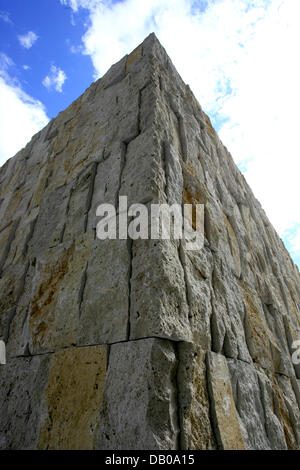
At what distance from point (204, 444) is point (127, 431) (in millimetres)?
355

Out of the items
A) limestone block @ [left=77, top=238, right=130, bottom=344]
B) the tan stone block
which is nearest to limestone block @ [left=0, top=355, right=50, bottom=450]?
limestone block @ [left=77, top=238, right=130, bottom=344]

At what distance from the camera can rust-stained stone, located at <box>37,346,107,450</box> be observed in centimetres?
132

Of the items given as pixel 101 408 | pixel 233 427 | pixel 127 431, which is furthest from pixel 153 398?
pixel 233 427

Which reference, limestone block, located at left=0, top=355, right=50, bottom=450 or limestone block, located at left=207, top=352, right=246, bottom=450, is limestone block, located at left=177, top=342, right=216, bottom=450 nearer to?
limestone block, located at left=207, top=352, right=246, bottom=450

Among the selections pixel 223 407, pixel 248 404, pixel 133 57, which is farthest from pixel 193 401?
pixel 133 57

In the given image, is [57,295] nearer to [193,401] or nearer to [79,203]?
[79,203]

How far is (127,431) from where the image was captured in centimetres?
117

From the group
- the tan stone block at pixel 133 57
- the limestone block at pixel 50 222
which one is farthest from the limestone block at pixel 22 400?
the tan stone block at pixel 133 57

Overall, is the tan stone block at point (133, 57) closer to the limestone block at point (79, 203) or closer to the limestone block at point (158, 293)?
the limestone block at point (79, 203)

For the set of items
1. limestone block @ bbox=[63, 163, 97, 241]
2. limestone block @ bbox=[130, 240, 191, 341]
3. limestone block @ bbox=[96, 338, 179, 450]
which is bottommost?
limestone block @ bbox=[96, 338, 179, 450]

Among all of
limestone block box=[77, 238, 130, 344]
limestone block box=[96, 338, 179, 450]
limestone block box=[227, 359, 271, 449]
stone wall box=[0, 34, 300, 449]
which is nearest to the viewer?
limestone block box=[96, 338, 179, 450]

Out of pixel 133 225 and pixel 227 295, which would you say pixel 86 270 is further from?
pixel 227 295

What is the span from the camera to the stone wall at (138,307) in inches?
51.1

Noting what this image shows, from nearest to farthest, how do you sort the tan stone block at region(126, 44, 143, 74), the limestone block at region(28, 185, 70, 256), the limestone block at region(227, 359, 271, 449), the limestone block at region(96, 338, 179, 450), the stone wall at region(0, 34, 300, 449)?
1. the limestone block at region(96, 338, 179, 450)
2. the stone wall at region(0, 34, 300, 449)
3. the limestone block at region(227, 359, 271, 449)
4. the limestone block at region(28, 185, 70, 256)
5. the tan stone block at region(126, 44, 143, 74)
